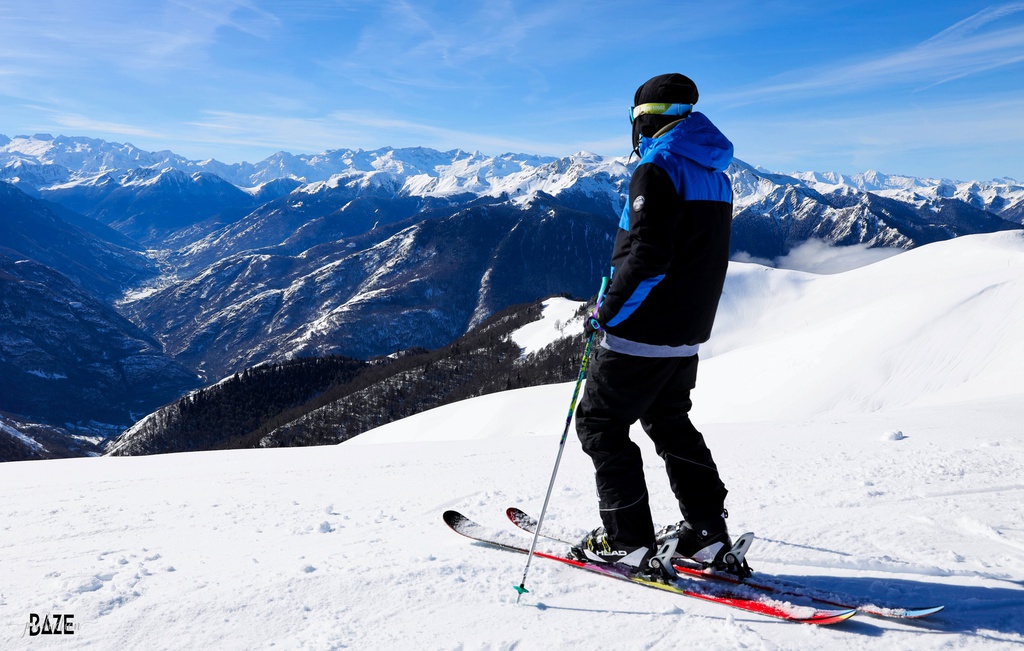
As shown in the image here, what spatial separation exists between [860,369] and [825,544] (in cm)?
1379

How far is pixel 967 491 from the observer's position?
585 cm

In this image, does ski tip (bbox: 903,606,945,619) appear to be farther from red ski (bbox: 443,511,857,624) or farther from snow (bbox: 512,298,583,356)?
snow (bbox: 512,298,583,356)

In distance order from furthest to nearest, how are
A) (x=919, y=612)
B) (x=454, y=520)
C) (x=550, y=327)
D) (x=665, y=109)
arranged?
(x=550, y=327) → (x=454, y=520) → (x=665, y=109) → (x=919, y=612)

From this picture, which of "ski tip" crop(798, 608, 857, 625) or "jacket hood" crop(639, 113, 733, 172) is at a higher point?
"jacket hood" crop(639, 113, 733, 172)

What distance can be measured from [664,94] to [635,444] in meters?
2.44

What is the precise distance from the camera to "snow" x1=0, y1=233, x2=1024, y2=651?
133 inches

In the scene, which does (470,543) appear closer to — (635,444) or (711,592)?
(635,444)

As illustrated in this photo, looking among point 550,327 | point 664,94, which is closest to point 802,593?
point 664,94

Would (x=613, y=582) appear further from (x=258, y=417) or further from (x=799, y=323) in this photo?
(x=258, y=417)

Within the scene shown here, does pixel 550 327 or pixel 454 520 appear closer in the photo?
pixel 454 520

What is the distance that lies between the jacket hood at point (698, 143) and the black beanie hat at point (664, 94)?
0.40ft

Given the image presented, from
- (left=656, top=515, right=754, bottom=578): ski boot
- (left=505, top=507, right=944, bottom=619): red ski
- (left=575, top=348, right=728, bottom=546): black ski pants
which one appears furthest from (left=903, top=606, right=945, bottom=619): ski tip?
(left=575, top=348, right=728, bottom=546): black ski pants

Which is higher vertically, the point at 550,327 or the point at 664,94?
the point at 664,94

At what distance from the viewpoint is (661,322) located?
387cm
